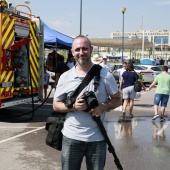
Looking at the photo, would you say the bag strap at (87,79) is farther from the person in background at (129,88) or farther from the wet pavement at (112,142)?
the person in background at (129,88)

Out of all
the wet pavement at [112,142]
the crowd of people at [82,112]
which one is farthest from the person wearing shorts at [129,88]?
the crowd of people at [82,112]

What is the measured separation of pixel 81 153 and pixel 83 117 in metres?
0.35

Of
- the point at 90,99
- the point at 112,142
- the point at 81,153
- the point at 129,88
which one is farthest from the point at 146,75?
the point at 90,99

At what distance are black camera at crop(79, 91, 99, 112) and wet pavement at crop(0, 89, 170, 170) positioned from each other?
8.50ft

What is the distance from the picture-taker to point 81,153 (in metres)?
3.17

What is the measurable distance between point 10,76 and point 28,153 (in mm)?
3258

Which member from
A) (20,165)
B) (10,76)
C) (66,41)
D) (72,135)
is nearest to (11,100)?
(10,76)

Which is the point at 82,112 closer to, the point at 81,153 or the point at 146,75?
the point at 81,153

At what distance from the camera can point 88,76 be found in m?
3.11

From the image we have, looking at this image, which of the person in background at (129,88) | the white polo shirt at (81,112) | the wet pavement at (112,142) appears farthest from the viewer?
the person in background at (129,88)

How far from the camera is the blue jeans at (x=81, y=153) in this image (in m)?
3.12

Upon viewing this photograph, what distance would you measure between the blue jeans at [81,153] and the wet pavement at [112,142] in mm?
2174

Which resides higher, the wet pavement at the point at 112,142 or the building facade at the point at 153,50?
the building facade at the point at 153,50

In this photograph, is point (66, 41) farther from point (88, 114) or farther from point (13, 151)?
point (88, 114)
